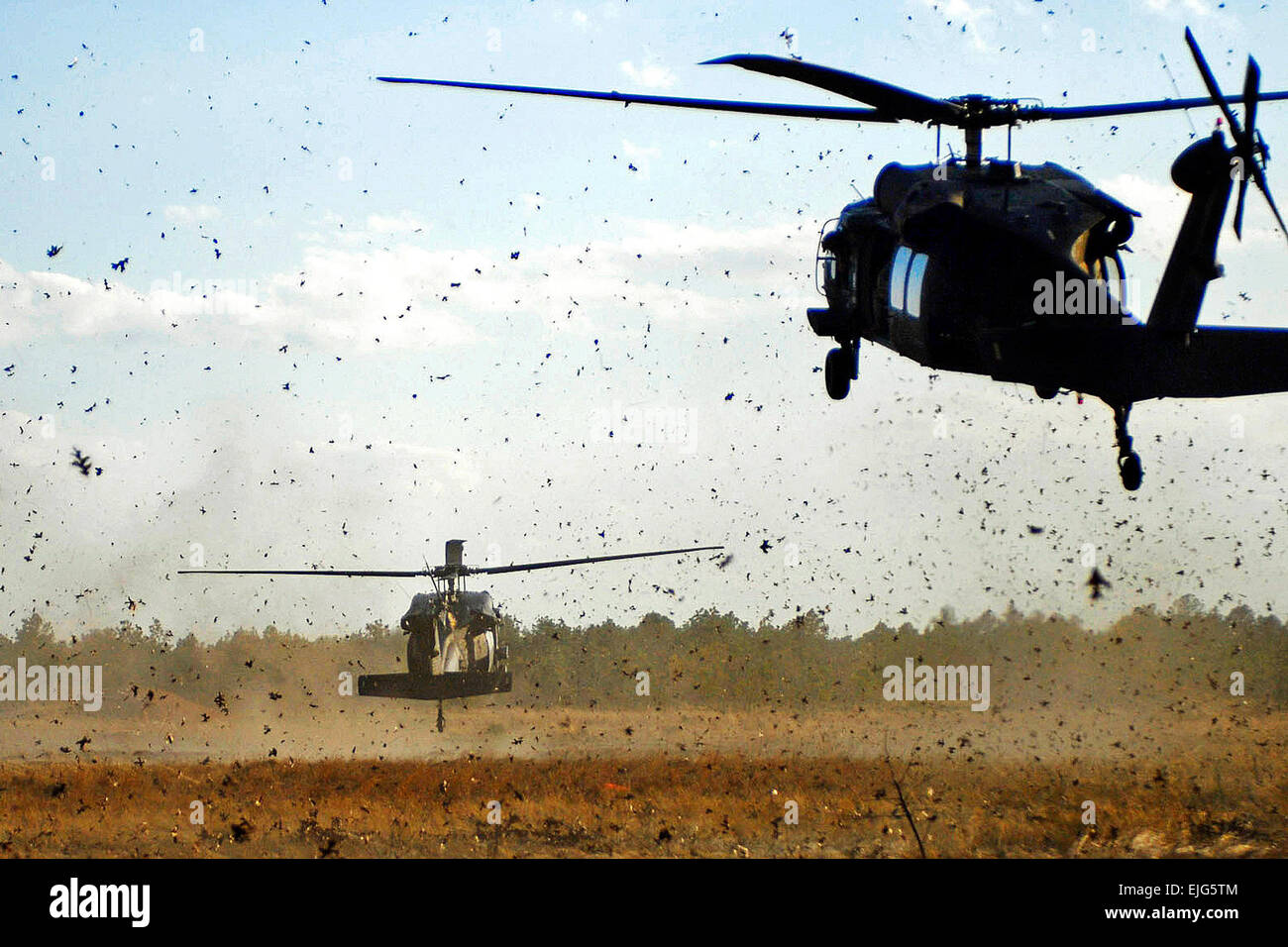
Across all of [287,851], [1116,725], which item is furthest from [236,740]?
[1116,725]

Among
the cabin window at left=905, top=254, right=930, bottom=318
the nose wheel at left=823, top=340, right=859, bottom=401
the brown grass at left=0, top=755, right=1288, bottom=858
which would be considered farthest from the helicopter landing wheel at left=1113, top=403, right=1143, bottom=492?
the brown grass at left=0, top=755, right=1288, bottom=858

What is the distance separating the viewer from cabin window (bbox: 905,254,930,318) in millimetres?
14867

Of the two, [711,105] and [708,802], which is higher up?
[711,105]

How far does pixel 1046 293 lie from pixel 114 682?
63.0 m

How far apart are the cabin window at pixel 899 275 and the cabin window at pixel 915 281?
15 cm

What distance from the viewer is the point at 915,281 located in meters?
15.0

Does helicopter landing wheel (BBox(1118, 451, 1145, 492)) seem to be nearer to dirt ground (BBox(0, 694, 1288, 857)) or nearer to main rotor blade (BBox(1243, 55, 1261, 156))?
main rotor blade (BBox(1243, 55, 1261, 156))

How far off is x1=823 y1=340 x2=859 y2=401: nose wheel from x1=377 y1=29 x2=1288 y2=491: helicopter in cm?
198

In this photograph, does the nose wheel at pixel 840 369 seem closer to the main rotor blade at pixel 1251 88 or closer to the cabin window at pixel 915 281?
the cabin window at pixel 915 281

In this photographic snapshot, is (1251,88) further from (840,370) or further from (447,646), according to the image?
(447,646)

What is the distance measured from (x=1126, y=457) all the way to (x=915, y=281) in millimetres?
3110

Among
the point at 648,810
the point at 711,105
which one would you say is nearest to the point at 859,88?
the point at 711,105

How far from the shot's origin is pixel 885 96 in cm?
1415

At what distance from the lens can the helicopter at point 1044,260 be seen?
13078 mm
